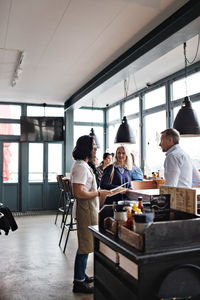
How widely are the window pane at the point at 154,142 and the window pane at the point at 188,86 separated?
1.80 feet

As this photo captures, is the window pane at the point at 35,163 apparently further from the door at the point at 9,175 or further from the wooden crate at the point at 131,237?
the wooden crate at the point at 131,237

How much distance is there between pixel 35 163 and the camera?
8430 mm

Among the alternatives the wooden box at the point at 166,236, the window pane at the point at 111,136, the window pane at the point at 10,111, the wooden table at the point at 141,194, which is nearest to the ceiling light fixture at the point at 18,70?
the window pane at the point at 10,111

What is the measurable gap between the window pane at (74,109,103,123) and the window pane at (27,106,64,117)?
45 cm

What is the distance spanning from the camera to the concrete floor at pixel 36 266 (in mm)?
3178

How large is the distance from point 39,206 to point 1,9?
5.95 meters

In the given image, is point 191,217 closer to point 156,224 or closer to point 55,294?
point 156,224

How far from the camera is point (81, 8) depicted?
3.23 m

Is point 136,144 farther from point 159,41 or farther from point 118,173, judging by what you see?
point 159,41

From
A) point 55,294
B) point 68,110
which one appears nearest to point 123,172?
point 55,294

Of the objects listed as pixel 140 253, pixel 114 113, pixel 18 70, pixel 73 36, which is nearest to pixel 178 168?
pixel 140 253

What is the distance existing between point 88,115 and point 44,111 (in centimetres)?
130

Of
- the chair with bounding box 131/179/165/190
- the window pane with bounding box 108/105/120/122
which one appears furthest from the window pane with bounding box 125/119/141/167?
the chair with bounding box 131/179/165/190

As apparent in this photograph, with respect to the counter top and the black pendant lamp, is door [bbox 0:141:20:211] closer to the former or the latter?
the black pendant lamp
